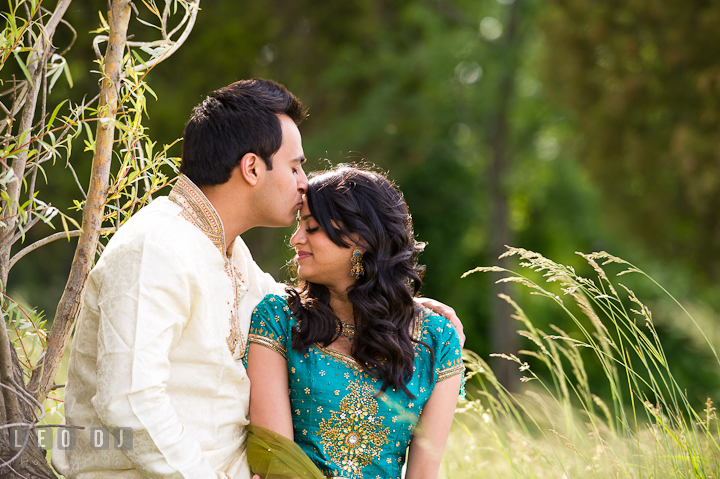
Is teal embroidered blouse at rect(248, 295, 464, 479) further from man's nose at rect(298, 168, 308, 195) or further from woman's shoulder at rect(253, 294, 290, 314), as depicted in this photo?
man's nose at rect(298, 168, 308, 195)

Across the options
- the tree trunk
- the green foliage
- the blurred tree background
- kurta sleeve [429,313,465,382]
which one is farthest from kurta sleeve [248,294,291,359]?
the tree trunk

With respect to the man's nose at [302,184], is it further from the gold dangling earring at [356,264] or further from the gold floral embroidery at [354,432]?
the gold floral embroidery at [354,432]

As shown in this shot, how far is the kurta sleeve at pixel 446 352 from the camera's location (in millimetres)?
2004

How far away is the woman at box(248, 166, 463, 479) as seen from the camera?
1924mm

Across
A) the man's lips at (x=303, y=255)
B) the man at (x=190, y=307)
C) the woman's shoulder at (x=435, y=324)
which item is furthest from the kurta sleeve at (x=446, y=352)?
the man at (x=190, y=307)

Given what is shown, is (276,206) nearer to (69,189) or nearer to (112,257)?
(112,257)

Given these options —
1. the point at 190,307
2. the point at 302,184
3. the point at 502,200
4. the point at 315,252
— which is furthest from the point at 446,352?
the point at 502,200

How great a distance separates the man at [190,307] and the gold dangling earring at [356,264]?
236 millimetres

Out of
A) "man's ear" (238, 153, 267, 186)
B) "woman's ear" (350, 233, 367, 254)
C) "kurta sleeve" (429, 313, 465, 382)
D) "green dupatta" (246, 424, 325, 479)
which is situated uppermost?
"man's ear" (238, 153, 267, 186)

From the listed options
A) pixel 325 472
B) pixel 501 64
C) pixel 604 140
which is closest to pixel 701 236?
pixel 604 140

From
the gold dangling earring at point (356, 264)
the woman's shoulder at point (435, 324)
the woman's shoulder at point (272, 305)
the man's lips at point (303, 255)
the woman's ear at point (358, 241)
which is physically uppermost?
the woman's ear at point (358, 241)

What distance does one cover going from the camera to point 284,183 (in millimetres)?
1968

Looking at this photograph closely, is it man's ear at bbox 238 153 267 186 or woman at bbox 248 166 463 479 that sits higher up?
man's ear at bbox 238 153 267 186

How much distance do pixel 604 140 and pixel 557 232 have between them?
6748mm
